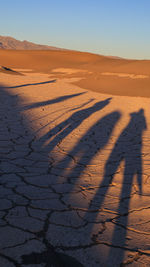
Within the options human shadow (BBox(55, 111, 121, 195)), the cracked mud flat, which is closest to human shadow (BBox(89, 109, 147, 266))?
the cracked mud flat

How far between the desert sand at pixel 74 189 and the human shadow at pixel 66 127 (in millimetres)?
12

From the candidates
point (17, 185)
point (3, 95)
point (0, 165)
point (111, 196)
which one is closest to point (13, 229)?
point (17, 185)

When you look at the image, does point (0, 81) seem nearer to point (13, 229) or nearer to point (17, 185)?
point (17, 185)

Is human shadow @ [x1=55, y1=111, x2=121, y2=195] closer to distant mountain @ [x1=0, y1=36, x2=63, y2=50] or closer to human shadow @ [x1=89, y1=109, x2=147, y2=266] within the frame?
human shadow @ [x1=89, y1=109, x2=147, y2=266]

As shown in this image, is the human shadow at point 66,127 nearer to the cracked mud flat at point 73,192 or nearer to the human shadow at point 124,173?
the cracked mud flat at point 73,192

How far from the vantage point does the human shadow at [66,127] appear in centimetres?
347

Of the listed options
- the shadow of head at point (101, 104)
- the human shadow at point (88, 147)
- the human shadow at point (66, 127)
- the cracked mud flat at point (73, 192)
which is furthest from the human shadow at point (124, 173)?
the shadow of head at point (101, 104)

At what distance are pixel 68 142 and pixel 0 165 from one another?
1.07m

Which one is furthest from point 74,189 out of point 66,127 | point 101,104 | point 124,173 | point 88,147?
point 101,104

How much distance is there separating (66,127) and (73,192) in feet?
7.07

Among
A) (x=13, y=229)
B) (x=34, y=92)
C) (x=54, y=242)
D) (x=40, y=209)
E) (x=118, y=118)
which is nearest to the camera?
(x=54, y=242)

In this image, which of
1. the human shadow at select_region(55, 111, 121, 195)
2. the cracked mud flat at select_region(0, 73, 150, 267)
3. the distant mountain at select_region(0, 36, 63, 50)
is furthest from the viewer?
the distant mountain at select_region(0, 36, 63, 50)

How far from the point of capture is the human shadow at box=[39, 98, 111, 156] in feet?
11.4

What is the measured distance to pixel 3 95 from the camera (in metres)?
6.56
